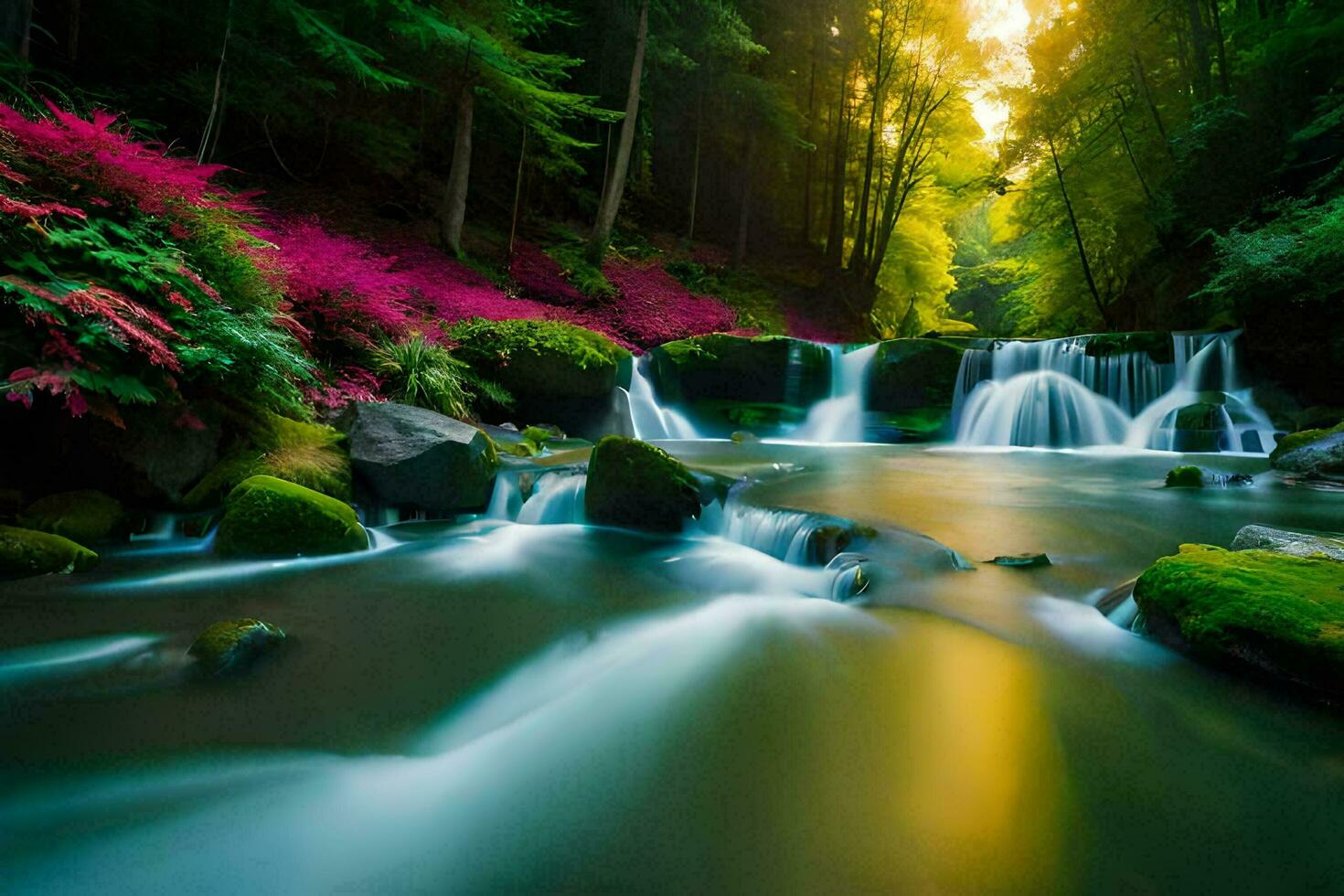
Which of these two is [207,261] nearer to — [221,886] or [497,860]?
[221,886]

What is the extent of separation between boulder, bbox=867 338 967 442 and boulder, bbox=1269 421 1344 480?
5175 millimetres

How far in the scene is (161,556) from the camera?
3.86 m

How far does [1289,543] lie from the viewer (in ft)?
10.4

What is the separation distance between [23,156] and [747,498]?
17.9 feet

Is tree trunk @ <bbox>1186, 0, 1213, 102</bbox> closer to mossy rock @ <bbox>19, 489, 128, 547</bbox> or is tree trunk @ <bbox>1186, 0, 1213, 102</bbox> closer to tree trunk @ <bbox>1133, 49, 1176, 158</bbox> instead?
tree trunk @ <bbox>1133, 49, 1176, 158</bbox>

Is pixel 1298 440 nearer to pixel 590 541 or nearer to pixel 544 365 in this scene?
pixel 590 541

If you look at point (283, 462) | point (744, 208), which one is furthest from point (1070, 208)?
point (283, 462)

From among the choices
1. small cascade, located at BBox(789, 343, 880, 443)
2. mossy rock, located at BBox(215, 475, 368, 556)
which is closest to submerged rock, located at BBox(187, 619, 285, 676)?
mossy rock, located at BBox(215, 475, 368, 556)

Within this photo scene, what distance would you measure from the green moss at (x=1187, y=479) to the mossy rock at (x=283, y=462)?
824cm

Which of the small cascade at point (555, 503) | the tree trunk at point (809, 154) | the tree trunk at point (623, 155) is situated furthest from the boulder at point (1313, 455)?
the tree trunk at point (809, 154)

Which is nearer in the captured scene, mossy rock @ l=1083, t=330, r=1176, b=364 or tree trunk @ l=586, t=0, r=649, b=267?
mossy rock @ l=1083, t=330, r=1176, b=364

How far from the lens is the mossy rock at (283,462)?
437 cm

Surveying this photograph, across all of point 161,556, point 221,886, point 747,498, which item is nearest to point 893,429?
point 747,498

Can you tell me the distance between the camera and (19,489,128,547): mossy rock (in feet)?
12.4
